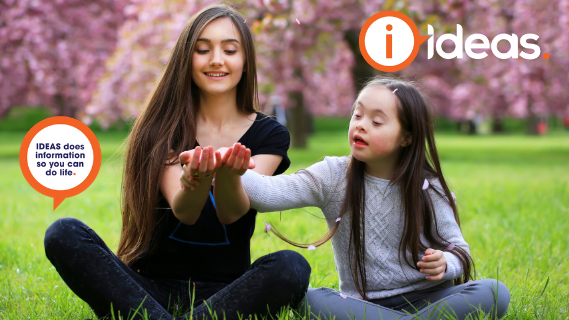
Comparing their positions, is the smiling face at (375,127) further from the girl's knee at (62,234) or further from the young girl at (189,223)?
the girl's knee at (62,234)

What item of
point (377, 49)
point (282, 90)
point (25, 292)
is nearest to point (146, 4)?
point (282, 90)

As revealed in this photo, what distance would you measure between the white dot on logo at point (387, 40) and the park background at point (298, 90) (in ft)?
0.63

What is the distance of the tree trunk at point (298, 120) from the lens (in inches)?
499

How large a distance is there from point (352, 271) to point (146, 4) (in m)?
8.25

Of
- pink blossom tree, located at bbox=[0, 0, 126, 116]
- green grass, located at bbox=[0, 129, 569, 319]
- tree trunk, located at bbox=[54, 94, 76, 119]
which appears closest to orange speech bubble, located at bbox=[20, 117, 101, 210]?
green grass, located at bbox=[0, 129, 569, 319]

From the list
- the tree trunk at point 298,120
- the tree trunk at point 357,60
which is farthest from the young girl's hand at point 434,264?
the tree trunk at point 298,120

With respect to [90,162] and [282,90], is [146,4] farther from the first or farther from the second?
[90,162]

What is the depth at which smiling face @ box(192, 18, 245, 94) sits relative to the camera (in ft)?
6.65

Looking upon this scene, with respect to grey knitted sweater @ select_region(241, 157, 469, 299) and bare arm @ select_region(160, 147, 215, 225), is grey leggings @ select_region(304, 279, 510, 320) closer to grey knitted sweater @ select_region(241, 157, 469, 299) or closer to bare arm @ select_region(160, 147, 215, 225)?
grey knitted sweater @ select_region(241, 157, 469, 299)

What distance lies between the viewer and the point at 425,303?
192 cm

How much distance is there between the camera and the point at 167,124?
6.63 ft

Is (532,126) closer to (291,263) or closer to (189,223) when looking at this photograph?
(291,263)

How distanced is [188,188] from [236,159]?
236 millimetres

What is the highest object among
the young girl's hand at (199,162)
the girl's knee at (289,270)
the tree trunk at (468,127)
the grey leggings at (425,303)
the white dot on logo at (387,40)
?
the white dot on logo at (387,40)
